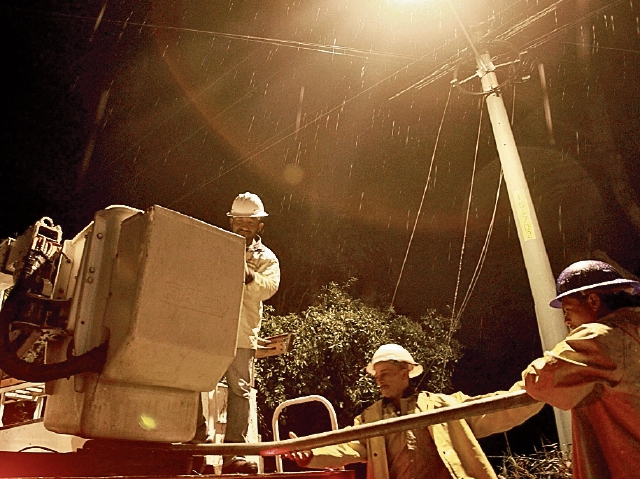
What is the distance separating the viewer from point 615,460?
2.31 metres

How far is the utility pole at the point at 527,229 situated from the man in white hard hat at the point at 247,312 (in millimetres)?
3348

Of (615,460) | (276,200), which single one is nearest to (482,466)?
(615,460)

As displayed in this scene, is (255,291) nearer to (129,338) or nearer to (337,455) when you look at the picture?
(337,455)

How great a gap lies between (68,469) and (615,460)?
7.33ft

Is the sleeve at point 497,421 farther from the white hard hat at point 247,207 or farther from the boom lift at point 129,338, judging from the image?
the white hard hat at point 247,207

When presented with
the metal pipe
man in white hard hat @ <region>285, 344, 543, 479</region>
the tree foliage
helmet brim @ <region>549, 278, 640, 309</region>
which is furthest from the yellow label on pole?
the tree foliage

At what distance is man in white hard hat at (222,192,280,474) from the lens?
3908 millimetres

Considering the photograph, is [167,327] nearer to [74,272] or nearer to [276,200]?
[74,272]

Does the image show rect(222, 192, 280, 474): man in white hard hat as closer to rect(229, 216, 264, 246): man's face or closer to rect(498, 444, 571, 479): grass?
rect(229, 216, 264, 246): man's face

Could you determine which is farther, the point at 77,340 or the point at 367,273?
the point at 367,273

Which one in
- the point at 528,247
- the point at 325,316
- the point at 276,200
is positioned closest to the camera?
the point at 528,247

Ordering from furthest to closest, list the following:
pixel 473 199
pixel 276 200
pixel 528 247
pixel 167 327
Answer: pixel 473 199 → pixel 276 200 → pixel 528 247 → pixel 167 327

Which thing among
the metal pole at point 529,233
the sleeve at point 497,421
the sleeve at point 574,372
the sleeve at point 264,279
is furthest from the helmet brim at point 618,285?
the metal pole at point 529,233

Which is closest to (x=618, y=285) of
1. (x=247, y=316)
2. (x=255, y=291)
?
(x=255, y=291)
